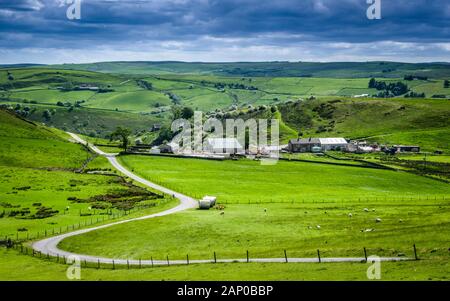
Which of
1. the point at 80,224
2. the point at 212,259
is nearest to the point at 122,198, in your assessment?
the point at 80,224

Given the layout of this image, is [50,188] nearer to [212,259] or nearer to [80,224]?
[80,224]

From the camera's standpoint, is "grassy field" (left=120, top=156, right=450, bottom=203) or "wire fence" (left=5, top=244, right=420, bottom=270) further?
"grassy field" (left=120, top=156, right=450, bottom=203)

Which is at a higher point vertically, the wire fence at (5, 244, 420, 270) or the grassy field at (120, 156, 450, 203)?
the wire fence at (5, 244, 420, 270)

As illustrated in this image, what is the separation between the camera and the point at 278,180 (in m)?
136

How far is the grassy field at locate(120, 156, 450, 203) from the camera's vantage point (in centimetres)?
11619

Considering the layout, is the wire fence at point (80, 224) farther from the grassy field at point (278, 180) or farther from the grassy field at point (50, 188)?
the grassy field at point (278, 180)

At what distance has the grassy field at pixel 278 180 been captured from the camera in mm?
116188

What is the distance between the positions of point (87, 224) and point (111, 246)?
1643 centimetres

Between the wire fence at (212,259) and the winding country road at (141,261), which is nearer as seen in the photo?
the wire fence at (212,259)

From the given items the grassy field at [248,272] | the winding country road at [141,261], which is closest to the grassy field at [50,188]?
the winding country road at [141,261]

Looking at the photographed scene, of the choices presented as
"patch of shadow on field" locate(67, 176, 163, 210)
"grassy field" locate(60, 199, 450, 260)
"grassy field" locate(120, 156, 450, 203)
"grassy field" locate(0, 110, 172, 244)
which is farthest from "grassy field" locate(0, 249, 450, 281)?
"grassy field" locate(120, 156, 450, 203)

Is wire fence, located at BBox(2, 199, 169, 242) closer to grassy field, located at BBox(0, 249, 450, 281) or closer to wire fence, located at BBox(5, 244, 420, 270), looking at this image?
wire fence, located at BBox(5, 244, 420, 270)

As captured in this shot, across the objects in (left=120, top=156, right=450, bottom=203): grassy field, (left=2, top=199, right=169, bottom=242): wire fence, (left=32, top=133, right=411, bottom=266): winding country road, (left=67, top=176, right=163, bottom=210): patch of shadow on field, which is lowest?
(left=120, top=156, right=450, bottom=203): grassy field

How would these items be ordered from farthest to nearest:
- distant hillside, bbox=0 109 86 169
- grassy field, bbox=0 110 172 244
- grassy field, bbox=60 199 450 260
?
distant hillside, bbox=0 109 86 169 → grassy field, bbox=0 110 172 244 → grassy field, bbox=60 199 450 260
